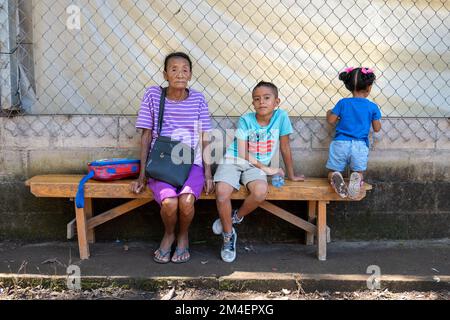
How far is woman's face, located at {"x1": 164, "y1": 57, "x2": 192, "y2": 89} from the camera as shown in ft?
11.9

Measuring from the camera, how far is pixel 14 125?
4.05 metres

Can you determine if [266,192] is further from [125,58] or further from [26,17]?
[26,17]

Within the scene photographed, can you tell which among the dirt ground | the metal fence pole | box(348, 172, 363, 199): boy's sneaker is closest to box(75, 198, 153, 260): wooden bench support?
the dirt ground

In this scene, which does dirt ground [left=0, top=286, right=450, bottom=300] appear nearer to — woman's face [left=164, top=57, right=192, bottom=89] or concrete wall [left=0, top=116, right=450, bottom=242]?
concrete wall [left=0, top=116, right=450, bottom=242]

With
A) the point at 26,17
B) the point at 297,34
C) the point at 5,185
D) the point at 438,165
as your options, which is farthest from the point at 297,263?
the point at 26,17

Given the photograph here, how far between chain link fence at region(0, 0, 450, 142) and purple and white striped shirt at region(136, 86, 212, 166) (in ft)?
1.03

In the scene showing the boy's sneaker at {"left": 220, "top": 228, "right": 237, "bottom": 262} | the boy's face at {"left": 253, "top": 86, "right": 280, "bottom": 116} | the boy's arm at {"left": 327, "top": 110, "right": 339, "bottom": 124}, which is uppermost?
the boy's face at {"left": 253, "top": 86, "right": 280, "bottom": 116}

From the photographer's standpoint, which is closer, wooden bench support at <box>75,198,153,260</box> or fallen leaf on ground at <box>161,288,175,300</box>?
fallen leaf on ground at <box>161,288,175,300</box>

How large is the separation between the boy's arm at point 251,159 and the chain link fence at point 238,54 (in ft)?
1.03

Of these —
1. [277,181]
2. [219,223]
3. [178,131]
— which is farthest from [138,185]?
[277,181]

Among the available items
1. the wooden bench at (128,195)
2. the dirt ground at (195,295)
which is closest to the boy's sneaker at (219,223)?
the wooden bench at (128,195)

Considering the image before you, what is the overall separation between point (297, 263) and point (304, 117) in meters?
1.21

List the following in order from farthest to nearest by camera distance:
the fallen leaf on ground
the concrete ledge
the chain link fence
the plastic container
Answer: the chain link fence
the plastic container
the concrete ledge
the fallen leaf on ground
